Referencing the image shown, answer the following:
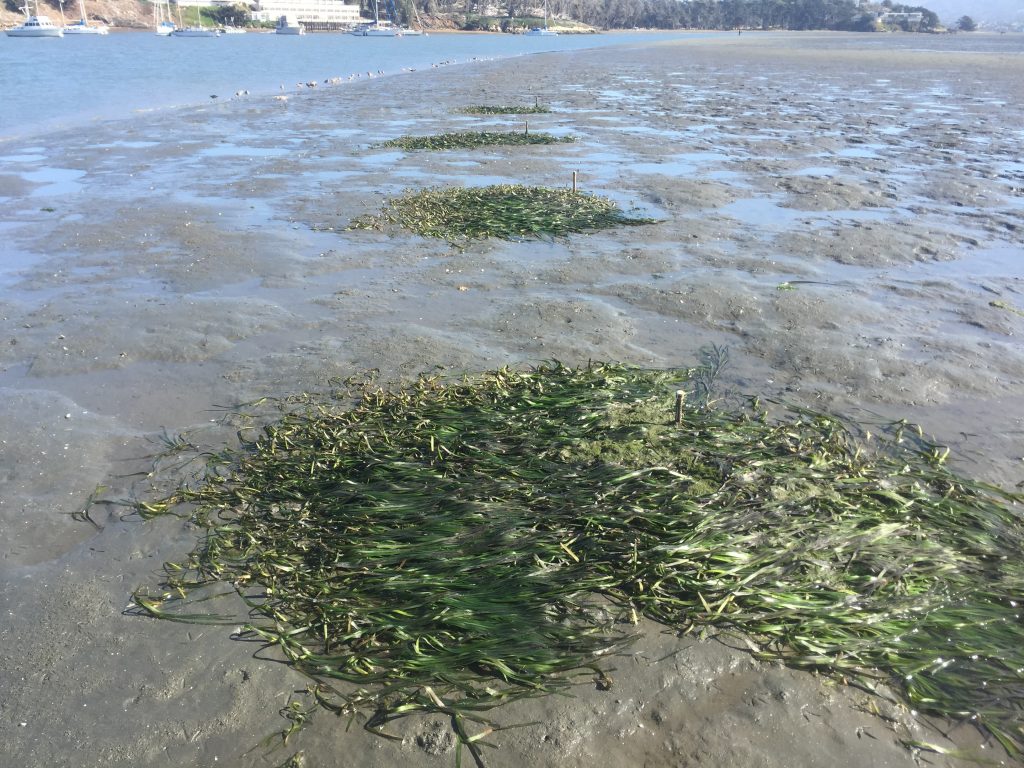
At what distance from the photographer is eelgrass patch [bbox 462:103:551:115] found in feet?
73.5

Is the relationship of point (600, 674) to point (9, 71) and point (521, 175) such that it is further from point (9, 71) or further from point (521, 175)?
point (9, 71)

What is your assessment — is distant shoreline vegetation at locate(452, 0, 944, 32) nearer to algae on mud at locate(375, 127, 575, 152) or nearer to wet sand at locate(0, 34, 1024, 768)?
algae on mud at locate(375, 127, 575, 152)

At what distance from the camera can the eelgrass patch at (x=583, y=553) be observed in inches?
120

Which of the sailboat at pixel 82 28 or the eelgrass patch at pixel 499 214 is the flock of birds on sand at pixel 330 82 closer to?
the eelgrass patch at pixel 499 214

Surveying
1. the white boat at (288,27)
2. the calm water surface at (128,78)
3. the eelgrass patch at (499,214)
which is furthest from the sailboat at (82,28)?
the eelgrass patch at (499,214)

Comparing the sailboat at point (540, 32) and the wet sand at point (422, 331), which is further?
the sailboat at point (540, 32)

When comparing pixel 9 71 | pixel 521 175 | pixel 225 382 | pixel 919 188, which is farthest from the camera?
pixel 9 71

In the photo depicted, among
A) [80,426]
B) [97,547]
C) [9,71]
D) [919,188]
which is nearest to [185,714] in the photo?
[97,547]

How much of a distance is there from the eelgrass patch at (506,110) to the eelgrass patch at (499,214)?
12.0 metres

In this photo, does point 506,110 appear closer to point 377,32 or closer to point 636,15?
point 377,32

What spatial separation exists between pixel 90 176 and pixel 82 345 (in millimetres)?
8932

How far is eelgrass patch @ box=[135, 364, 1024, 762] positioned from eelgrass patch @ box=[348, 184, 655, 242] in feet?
17.0

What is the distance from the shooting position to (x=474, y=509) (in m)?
3.86

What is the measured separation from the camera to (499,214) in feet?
33.3
